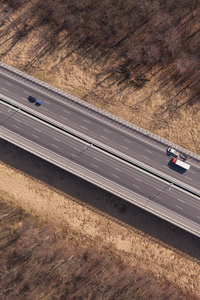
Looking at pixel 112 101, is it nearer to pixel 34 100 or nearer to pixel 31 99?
pixel 34 100

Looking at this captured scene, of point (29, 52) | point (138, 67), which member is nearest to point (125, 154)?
point (138, 67)

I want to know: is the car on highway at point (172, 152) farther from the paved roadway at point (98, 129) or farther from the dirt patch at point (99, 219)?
the dirt patch at point (99, 219)

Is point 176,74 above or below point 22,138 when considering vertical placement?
above

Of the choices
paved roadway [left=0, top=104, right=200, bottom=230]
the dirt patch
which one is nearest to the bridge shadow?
the dirt patch

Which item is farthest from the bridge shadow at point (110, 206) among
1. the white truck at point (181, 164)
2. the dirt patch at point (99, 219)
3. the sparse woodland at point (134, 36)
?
the sparse woodland at point (134, 36)

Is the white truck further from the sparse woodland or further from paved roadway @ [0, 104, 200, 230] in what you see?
the sparse woodland

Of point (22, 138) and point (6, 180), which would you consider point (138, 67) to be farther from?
point (6, 180)

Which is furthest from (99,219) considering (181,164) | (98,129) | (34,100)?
(34,100)

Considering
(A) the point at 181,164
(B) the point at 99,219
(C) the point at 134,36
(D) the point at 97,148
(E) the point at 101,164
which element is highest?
(C) the point at 134,36

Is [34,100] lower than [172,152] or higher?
lower
